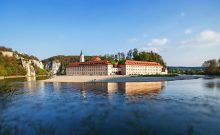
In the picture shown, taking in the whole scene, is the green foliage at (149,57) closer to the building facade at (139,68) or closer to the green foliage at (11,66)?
the building facade at (139,68)

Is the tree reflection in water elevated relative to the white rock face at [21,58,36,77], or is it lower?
lower

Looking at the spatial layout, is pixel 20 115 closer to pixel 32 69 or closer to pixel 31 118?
pixel 31 118

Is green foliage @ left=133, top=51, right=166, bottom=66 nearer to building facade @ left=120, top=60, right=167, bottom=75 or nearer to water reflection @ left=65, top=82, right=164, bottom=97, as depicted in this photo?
building facade @ left=120, top=60, right=167, bottom=75

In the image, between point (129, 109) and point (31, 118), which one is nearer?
point (31, 118)

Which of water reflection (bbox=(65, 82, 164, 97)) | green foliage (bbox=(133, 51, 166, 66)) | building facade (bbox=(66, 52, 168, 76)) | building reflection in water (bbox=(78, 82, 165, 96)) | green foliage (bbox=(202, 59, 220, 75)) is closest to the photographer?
water reflection (bbox=(65, 82, 164, 97))

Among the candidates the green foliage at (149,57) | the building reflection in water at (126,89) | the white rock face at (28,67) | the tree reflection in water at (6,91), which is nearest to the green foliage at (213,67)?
the green foliage at (149,57)

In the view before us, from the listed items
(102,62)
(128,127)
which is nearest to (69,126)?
(128,127)

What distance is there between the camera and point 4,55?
177750 mm

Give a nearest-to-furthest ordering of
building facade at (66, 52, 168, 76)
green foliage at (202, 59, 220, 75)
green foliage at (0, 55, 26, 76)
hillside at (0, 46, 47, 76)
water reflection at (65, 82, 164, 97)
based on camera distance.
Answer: water reflection at (65, 82, 164, 97)
building facade at (66, 52, 168, 76)
green foliage at (202, 59, 220, 75)
green foliage at (0, 55, 26, 76)
hillside at (0, 46, 47, 76)

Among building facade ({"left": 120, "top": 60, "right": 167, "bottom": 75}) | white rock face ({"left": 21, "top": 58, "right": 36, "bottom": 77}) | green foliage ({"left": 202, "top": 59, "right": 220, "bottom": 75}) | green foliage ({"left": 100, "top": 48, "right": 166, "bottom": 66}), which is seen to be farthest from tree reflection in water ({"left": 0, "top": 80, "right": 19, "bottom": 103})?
white rock face ({"left": 21, "top": 58, "right": 36, "bottom": 77})

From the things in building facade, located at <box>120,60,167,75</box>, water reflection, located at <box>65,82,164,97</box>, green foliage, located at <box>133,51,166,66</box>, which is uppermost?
green foliage, located at <box>133,51,166,66</box>

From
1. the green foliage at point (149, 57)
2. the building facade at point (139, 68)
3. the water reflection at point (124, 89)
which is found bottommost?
the water reflection at point (124, 89)

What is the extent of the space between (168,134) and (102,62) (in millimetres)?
117971

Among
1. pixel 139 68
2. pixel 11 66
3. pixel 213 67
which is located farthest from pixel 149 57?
pixel 11 66
